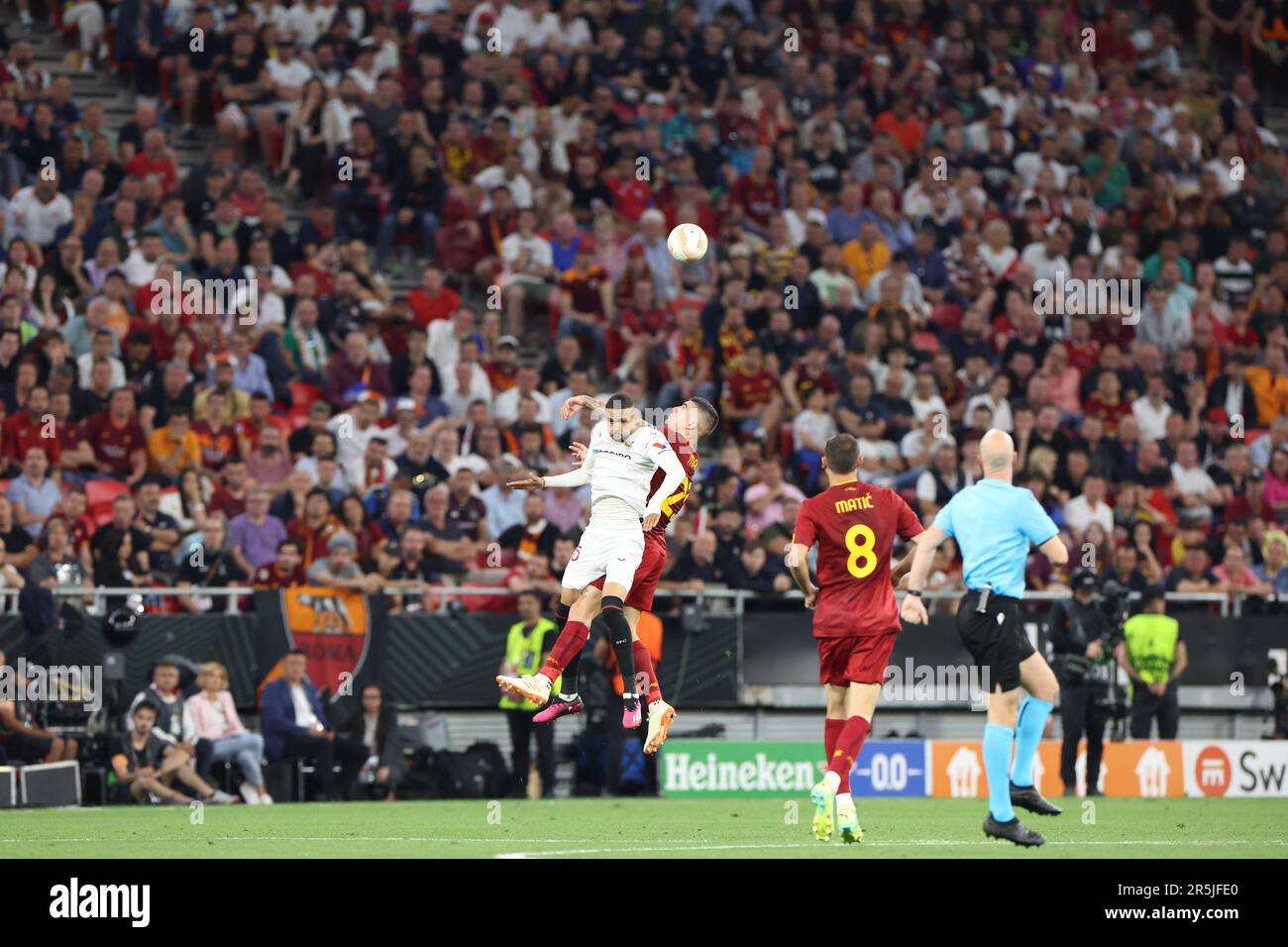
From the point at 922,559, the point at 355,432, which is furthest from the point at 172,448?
the point at 922,559

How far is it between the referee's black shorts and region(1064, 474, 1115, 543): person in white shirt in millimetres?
11717

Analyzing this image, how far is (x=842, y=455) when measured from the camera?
13836 mm

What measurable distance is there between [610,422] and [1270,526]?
13.2m

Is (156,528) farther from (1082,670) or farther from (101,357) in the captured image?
(1082,670)

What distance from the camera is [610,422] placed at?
15.8 m

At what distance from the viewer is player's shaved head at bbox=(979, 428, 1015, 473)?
13.0 m

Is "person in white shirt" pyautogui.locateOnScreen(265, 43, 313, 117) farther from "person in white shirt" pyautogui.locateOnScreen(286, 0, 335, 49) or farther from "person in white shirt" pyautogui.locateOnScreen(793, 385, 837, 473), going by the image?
"person in white shirt" pyautogui.locateOnScreen(793, 385, 837, 473)

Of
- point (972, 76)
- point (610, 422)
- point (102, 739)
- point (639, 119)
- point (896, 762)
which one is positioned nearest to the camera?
point (610, 422)

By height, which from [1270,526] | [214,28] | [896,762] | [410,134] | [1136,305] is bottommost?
[896,762]

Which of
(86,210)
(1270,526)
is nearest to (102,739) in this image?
(86,210)

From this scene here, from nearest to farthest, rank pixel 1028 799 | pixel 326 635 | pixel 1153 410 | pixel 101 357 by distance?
pixel 1028 799 → pixel 326 635 → pixel 101 357 → pixel 1153 410

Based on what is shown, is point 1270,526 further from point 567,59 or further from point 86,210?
point 86,210

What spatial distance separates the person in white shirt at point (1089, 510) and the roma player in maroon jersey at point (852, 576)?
11.1 m

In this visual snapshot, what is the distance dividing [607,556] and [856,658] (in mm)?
2769
